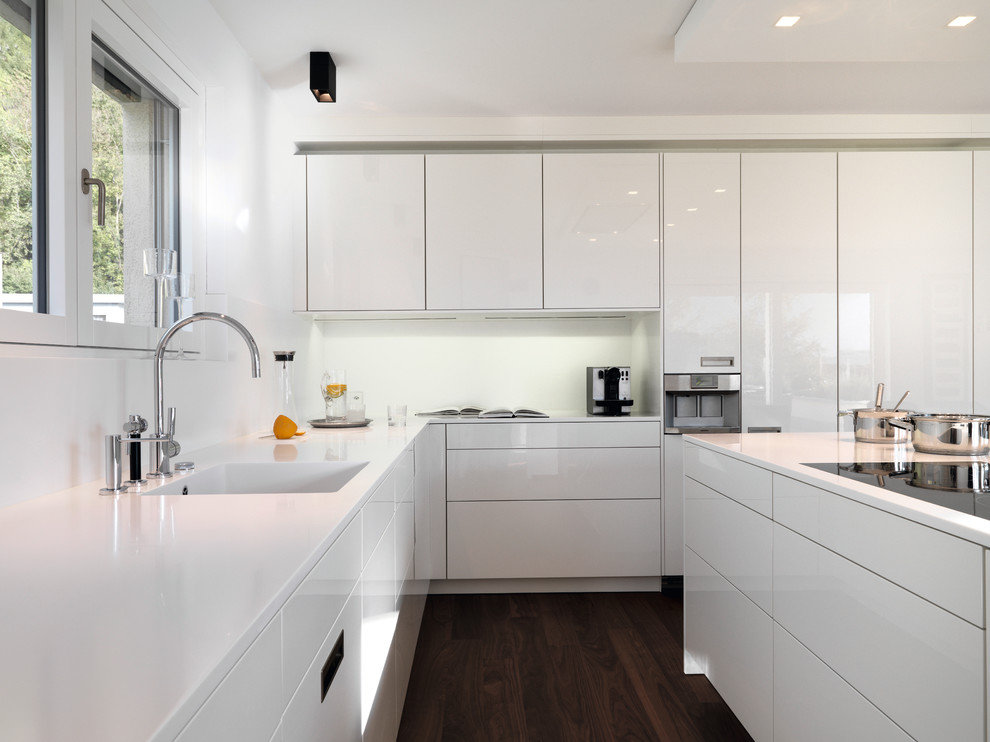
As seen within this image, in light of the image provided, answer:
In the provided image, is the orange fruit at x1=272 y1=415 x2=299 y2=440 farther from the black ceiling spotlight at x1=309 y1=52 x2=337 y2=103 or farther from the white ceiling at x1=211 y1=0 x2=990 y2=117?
the white ceiling at x1=211 y1=0 x2=990 y2=117

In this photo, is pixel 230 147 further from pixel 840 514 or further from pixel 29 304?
pixel 840 514

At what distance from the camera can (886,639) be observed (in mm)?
1091

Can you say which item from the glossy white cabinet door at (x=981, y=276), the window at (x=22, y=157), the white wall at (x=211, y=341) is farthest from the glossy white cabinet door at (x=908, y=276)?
the window at (x=22, y=157)

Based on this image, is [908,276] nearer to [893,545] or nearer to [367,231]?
[893,545]

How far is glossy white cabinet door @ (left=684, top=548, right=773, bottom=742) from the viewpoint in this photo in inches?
61.3

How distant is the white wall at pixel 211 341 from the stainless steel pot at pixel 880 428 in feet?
6.85

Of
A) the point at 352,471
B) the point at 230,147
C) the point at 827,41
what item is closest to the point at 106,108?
the point at 230,147

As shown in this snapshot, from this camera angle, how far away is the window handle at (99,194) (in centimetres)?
148

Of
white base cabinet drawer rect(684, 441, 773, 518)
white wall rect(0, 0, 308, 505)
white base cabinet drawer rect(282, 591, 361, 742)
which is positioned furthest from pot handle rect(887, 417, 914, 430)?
white wall rect(0, 0, 308, 505)

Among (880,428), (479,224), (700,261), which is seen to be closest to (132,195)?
(479,224)

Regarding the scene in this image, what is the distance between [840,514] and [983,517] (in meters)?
0.30

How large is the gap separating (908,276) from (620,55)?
6.18 feet

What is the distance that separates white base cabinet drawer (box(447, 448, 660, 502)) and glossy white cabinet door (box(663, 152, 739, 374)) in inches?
20.7

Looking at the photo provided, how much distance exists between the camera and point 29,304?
4.34 feet
